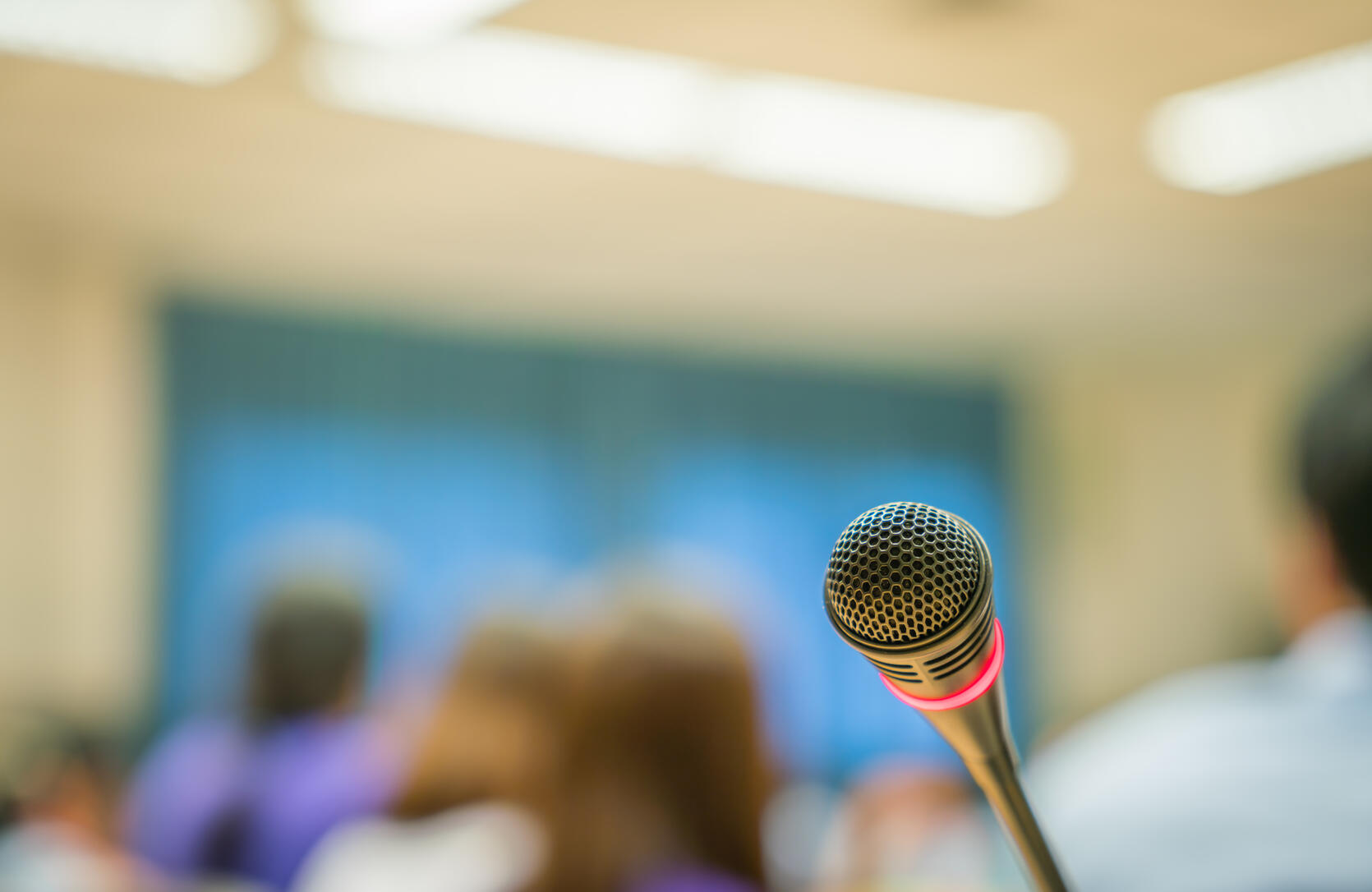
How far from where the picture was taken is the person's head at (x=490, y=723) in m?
1.48

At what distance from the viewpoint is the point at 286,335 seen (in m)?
4.61

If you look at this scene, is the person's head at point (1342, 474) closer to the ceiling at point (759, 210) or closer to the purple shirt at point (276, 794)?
the purple shirt at point (276, 794)

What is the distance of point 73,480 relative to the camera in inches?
157

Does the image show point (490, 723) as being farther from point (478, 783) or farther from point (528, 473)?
point (528, 473)

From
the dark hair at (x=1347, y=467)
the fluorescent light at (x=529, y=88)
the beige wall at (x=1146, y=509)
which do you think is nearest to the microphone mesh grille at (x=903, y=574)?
the dark hair at (x=1347, y=467)

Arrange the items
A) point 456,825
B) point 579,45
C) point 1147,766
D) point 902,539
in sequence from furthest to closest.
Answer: point 579,45 < point 456,825 < point 1147,766 < point 902,539

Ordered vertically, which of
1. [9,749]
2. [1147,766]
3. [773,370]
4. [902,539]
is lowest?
[902,539]

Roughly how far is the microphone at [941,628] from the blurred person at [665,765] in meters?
1.04

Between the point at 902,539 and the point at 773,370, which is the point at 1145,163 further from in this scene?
the point at 902,539

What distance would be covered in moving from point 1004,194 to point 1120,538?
289 centimetres

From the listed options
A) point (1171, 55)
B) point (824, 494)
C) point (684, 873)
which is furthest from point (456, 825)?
point (824, 494)

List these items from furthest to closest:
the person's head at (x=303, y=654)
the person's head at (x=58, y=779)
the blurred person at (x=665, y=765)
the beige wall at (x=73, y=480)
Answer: the beige wall at (x=73, y=480) < the person's head at (x=58, y=779) < the person's head at (x=303, y=654) < the blurred person at (x=665, y=765)

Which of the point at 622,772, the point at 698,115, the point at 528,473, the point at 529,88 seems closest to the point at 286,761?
the point at 622,772

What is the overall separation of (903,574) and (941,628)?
17 millimetres
